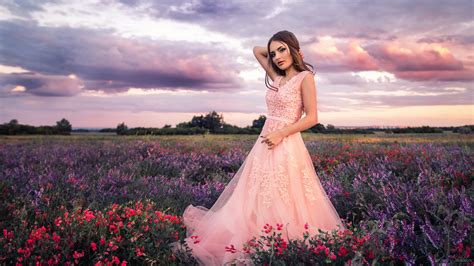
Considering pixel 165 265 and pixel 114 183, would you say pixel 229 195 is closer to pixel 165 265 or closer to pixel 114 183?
pixel 165 265

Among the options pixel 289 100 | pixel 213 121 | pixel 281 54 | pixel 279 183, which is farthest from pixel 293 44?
pixel 213 121

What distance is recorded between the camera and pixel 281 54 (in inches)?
158

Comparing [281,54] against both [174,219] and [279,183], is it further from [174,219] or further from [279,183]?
[174,219]

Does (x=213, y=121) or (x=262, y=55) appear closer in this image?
(x=262, y=55)

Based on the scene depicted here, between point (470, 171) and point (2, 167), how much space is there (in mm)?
7725

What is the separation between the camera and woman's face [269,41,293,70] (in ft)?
13.1

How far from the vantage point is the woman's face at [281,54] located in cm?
400

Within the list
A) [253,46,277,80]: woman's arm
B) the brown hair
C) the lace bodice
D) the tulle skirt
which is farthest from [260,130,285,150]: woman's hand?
[253,46,277,80]: woman's arm

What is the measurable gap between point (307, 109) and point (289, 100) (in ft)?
0.70

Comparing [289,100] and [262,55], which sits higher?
[262,55]

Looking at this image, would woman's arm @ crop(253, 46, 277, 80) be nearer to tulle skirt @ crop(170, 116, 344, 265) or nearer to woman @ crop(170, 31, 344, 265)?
woman @ crop(170, 31, 344, 265)

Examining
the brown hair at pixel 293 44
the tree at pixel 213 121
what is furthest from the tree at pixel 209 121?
the brown hair at pixel 293 44

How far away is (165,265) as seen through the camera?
334 cm

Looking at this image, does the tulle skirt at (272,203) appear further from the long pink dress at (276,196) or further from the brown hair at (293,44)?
the brown hair at (293,44)
